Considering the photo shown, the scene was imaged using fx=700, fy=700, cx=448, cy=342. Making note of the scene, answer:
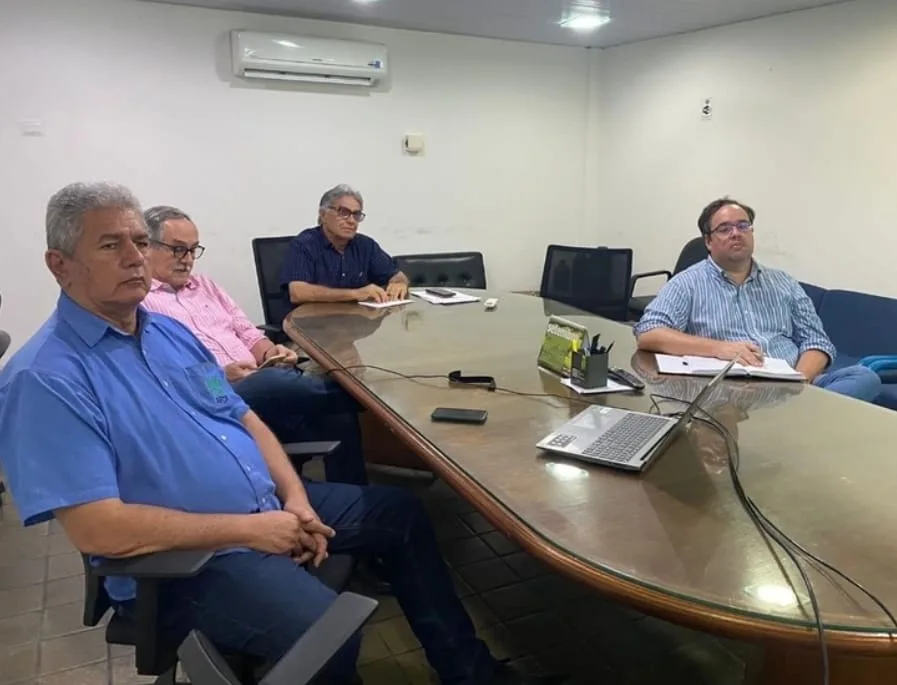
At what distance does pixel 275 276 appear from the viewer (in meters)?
3.79

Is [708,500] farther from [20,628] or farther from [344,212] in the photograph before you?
[344,212]

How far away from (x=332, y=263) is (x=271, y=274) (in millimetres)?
549

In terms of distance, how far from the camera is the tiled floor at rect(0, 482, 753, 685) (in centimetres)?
190

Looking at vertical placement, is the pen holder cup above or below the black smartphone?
above

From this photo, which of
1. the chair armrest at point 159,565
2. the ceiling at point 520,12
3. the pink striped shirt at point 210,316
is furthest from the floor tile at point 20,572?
the ceiling at point 520,12

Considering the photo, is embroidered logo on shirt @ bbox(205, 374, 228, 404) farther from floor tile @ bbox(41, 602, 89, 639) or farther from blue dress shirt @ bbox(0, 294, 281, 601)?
floor tile @ bbox(41, 602, 89, 639)

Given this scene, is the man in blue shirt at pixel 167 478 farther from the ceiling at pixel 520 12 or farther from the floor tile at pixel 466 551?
the ceiling at pixel 520 12

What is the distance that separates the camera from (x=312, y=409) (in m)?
2.34

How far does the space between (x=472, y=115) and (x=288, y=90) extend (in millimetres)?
1249

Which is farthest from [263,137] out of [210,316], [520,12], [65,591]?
[65,591]

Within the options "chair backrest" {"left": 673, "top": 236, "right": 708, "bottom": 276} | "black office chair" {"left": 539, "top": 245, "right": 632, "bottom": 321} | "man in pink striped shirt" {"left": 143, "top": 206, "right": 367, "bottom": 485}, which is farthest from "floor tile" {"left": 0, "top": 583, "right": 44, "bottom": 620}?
"chair backrest" {"left": 673, "top": 236, "right": 708, "bottom": 276}

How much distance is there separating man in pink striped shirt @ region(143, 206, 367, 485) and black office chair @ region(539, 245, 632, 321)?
237cm

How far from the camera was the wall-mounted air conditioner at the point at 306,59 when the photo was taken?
3947mm

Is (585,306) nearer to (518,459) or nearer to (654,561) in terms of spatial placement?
(518,459)
